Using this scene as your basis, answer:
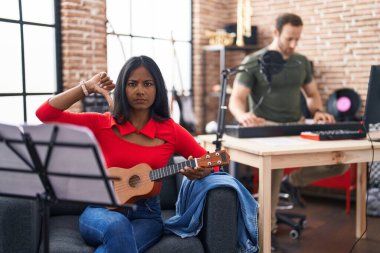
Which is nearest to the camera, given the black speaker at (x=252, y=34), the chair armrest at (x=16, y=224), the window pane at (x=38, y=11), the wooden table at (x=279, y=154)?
the chair armrest at (x=16, y=224)

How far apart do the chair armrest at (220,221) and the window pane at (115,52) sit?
2.59 metres

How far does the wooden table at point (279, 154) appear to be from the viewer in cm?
239

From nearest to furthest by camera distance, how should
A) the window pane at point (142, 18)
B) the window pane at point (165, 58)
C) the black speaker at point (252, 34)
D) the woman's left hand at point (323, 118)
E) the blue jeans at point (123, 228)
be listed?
the blue jeans at point (123, 228), the woman's left hand at point (323, 118), the window pane at point (142, 18), the window pane at point (165, 58), the black speaker at point (252, 34)

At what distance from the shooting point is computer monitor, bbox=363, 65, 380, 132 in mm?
2588

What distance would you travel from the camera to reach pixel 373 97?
8.55ft

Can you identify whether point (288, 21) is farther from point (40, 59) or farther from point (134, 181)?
point (40, 59)

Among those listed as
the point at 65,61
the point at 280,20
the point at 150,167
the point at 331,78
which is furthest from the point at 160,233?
the point at 331,78

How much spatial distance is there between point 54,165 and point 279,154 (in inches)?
52.3

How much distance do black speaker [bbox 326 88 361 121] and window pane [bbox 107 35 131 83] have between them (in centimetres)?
220

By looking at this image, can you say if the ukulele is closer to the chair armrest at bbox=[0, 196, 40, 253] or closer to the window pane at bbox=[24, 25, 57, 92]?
the chair armrest at bbox=[0, 196, 40, 253]

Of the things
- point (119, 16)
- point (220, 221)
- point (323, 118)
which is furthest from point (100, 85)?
point (119, 16)

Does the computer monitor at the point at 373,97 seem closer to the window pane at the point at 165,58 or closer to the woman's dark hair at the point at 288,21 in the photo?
the woman's dark hair at the point at 288,21

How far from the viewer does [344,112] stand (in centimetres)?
441

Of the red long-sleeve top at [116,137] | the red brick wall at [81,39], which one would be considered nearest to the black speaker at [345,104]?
the red brick wall at [81,39]
